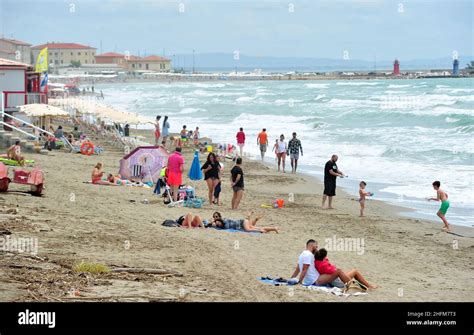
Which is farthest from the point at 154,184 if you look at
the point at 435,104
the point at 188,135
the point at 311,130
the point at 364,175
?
the point at 435,104

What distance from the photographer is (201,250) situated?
11.4 meters

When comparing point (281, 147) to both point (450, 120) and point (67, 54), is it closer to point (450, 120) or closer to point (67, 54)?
point (450, 120)

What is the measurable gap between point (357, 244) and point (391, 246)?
57cm

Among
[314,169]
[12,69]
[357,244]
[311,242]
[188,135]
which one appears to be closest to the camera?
[311,242]

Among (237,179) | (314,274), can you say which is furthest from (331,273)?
(237,179)

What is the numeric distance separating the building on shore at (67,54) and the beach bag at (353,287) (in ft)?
482

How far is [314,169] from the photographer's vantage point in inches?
958

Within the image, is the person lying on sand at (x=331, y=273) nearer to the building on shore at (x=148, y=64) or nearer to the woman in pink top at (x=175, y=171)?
the woman in pink top at (x=175, y=171)

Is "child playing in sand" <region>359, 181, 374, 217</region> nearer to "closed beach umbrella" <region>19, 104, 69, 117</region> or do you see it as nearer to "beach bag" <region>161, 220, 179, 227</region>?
"beach bag" <region>161, 220, 179, 227</region>

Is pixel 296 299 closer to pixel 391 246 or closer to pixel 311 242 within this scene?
pixel 311 242

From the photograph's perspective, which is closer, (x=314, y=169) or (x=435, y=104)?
(x=314, y=169)

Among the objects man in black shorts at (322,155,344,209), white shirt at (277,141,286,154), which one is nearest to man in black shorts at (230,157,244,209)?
man in black shorts at (322,155,344,209)

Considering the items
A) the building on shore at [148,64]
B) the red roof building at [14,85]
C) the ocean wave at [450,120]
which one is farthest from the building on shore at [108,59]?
the red roof building at [14,85]

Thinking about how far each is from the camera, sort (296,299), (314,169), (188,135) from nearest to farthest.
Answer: (296,299) < (314,169) < (188,135)
